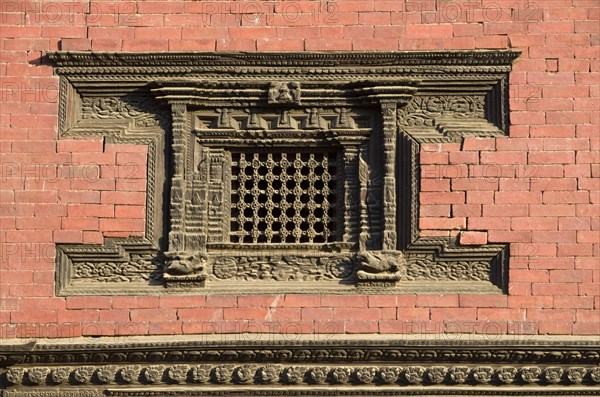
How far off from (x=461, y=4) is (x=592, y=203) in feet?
5.67

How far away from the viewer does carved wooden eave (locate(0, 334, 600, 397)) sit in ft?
26.6

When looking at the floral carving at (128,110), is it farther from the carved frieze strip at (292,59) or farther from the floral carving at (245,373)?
the floral carving at (245,373)

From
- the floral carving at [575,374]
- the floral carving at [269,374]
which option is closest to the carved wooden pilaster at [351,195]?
the floral carving at [269,374]

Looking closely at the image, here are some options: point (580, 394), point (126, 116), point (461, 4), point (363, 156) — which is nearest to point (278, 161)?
point (363, 156)

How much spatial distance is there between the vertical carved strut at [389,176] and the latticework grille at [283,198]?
1.34 feet

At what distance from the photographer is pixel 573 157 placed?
8453 mm

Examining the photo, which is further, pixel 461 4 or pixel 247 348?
pixel 461 4

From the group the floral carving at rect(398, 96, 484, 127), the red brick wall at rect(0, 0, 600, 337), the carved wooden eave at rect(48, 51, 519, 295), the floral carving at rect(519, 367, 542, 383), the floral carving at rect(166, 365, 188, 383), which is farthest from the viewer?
the floral carving at rect(398, 96, 484, 127)

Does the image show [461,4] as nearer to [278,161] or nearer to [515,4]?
[515,4]

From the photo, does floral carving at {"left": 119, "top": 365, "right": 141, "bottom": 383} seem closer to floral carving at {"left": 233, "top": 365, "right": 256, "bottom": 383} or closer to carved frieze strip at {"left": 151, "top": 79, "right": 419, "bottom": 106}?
floral carving at {"left": 233, "top": 365, "right": 256, "bottom": 383}

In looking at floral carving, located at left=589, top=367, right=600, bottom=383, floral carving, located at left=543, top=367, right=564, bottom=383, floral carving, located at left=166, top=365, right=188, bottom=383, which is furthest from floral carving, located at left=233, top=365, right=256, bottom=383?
floral carving, located at left=589, top=367, right=600, bottom=383

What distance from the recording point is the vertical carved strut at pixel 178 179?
8478 mm

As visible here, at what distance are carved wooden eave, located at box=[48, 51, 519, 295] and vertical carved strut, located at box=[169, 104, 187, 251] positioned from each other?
0.4 inches

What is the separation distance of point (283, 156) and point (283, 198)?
12.5 inches
